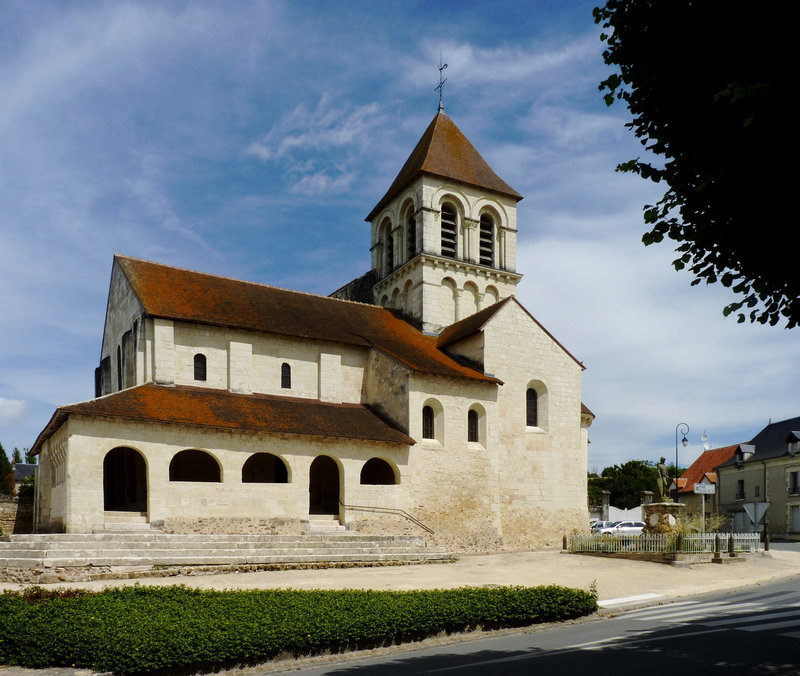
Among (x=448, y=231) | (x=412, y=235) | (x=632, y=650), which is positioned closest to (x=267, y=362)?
(x=412, y=235)

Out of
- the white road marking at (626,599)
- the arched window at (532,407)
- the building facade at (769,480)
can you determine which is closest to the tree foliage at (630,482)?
the building facade at (769,480)

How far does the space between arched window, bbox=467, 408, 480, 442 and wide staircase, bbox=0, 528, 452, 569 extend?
5649 millimetres

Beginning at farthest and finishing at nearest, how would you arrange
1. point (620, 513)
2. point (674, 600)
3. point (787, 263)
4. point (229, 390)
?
point (620, 513)
point (229, 390)
point (674, 600)
point (787, 263)

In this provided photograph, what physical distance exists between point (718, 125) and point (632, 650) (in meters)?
7.21

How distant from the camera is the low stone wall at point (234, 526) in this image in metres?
22.3

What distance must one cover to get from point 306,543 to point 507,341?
12735 mm

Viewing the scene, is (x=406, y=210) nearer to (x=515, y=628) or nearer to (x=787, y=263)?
(x=515, y=628)

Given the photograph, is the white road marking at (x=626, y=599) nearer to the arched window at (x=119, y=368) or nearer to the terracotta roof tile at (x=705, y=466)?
the arched window at (x=119, y=368)

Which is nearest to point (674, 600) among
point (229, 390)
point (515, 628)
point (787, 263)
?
point (515, 628)

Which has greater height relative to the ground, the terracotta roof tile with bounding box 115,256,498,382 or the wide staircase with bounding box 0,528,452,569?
the terracotta roof tile with bounding box 115,256,498,382

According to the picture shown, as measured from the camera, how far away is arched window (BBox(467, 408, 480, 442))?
2953cm

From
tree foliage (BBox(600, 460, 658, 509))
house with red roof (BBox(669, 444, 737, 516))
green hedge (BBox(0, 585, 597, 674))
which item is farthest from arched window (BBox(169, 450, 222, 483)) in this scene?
tree foliage (BBox(600, 460, 658, 509))

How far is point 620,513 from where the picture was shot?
56.2 meters

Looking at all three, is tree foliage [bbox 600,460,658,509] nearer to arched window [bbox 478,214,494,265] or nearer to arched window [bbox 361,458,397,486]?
arched window [bbox 478,214,494,265]
